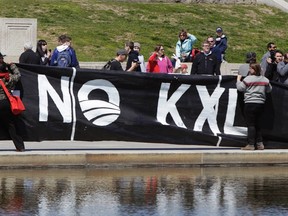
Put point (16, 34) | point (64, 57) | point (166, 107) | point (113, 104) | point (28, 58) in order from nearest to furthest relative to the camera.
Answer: point (113, 104)
point (166, 107)
point (64, 57)
point (28, 58)
point (16, 34)

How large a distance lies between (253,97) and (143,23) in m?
19.0

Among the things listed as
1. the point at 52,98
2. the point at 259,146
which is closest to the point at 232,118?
the point at 259,146

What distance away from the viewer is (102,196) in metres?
13.4

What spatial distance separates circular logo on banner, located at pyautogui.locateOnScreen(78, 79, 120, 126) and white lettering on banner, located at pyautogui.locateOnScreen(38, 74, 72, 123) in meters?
0.21

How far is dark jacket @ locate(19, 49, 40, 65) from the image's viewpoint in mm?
20844

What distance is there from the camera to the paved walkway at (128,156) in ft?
53.0

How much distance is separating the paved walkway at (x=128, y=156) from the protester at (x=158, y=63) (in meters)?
4.72

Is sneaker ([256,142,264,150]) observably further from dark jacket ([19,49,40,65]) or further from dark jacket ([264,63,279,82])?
dark jacket ([19,49,40,65])

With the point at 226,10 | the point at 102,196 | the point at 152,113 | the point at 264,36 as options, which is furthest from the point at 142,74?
the point at 226,10

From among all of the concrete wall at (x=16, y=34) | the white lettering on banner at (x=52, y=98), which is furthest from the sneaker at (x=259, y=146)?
the concrete wall at (x=16, y=34)

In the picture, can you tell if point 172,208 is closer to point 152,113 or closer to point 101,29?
point 152,113

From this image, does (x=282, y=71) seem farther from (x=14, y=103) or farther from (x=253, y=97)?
(x=14, y=103)

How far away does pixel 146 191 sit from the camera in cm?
1394

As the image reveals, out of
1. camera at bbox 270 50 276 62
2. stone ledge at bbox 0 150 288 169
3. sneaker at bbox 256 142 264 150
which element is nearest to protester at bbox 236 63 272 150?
sneaker at bbox 256 142 264 150
